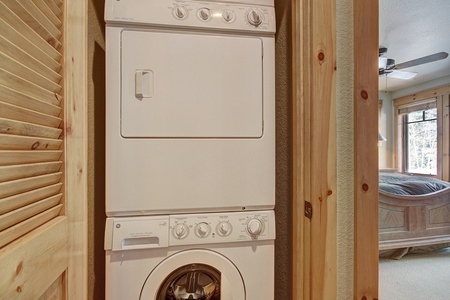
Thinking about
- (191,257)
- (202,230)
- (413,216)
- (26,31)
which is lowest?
(413,216)

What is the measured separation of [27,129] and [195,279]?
2.98ft

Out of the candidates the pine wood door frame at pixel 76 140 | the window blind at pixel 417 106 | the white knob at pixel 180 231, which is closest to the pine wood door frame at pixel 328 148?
the white knob at pixel 180 231

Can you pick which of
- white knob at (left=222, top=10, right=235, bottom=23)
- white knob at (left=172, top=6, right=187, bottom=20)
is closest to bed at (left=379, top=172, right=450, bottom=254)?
white knob at (left=222, top=10, right=235, bottom=23)

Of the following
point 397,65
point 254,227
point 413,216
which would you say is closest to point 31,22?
point 254,227

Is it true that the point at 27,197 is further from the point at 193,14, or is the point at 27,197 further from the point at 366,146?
the point at 366,146

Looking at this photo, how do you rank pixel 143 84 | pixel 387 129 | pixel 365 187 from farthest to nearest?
pixel 387 129
pixel 143 84
pixel 365 187

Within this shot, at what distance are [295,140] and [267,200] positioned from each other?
310 mm

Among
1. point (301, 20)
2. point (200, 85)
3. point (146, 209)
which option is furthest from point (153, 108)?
point (301, 20)

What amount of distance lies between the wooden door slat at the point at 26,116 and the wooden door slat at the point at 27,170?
124mm

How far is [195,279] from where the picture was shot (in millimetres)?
1106

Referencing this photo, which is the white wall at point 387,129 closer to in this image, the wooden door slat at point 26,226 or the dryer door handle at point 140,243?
the dryer door handle at point 140,243

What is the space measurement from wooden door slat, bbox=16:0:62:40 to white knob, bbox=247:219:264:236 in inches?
40.4

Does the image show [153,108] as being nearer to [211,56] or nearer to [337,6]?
[211,56]

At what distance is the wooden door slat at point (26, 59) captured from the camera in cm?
56
